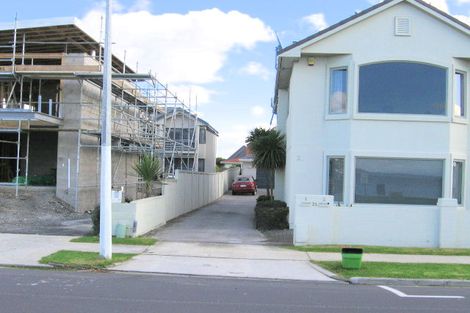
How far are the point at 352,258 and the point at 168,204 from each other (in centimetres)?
1110

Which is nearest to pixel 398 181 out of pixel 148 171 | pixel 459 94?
pixel 459 94

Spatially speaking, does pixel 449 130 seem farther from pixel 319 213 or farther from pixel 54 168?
pixel 54 168

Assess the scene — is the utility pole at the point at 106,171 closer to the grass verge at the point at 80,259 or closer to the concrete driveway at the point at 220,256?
the grass verge at the point at 80,259

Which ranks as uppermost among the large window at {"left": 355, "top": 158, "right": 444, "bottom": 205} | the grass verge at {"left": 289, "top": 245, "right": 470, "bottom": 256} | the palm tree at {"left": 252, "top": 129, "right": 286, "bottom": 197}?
the palm tree at {"left": 252, "top": 129, "right": 286, "bottom": 197}

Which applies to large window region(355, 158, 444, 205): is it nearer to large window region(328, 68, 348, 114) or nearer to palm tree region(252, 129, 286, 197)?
large window region(328, 68, 348, 114)

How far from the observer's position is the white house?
17.3 metres

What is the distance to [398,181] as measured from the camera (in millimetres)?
17188

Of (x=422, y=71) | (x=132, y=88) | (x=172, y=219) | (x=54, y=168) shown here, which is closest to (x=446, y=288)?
(x=422, y=71)

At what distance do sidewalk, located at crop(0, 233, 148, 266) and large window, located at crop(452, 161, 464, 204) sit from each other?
396 inches

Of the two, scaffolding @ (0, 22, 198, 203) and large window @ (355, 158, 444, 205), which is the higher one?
scaffolding @ (0, 22, 198, 203)

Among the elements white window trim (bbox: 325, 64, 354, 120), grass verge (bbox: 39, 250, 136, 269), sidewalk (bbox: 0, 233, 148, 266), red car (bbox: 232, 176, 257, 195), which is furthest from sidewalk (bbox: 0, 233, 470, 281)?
red car (bbox: 232, 176, 257, 195)

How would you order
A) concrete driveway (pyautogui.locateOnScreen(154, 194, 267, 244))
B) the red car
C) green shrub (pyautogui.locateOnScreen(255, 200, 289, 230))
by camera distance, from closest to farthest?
concrete driveway (pyautogui.locateOnScreen(154, 194, 267, 244)), green shrub (pyautogui.locateOnScreen(255, 200, 289, 230)), the red car

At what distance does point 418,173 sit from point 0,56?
1754 centimetres

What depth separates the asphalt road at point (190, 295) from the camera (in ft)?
26.2
